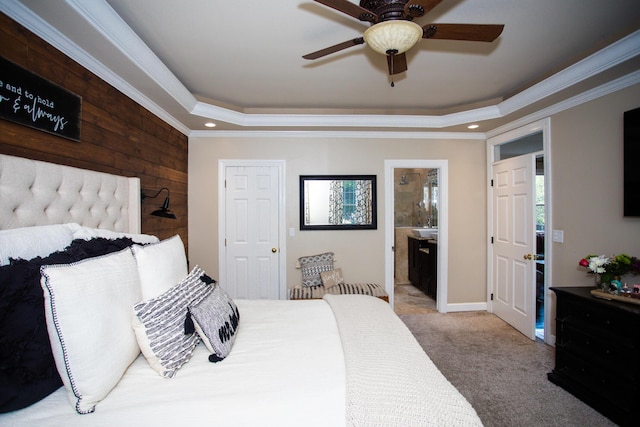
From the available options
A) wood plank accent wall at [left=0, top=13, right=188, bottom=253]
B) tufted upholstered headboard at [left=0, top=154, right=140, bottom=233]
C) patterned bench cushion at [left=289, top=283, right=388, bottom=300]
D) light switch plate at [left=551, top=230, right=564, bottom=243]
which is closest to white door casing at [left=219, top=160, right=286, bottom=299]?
patterned bench cushion at [left=289, top=283, right=388, bottom=300]

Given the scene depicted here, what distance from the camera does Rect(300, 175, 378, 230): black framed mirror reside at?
396cm

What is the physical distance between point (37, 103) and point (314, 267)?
2.93 meters

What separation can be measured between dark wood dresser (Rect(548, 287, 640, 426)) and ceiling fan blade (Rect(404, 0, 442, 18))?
7.17 ft

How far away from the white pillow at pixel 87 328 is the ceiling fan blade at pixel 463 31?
1.86 metres

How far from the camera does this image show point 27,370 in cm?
98

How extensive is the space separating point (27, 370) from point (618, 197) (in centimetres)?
374

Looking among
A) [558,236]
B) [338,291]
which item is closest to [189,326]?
[338,291]

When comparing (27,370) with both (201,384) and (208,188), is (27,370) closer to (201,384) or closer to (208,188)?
(201,384)

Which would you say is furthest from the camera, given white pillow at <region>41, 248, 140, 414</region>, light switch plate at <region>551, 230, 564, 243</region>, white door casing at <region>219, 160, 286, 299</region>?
white door casing at <region>219, 160, 286, 299</region>

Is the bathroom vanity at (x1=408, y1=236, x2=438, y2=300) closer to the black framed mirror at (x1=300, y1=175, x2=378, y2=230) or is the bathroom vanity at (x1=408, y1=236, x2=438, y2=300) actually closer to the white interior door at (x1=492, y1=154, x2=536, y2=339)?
the white interior door at (x1=492, y1=154, x2=536, y2=339)

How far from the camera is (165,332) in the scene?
1299mm

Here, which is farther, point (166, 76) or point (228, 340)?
point (166, 76)

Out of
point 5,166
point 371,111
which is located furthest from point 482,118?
point 5,166

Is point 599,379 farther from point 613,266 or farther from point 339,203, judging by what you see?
point 339,203
